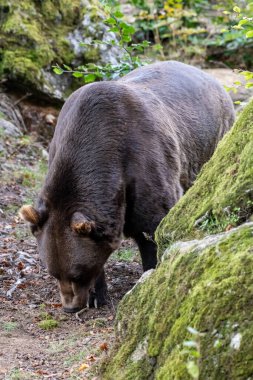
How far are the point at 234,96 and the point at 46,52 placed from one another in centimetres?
442

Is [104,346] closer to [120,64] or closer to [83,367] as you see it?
[83,367]

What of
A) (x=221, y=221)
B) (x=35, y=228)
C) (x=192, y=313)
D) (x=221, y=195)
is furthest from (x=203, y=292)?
(x=35, y=228)

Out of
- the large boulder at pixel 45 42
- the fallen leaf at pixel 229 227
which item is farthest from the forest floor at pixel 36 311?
the large boulder at pixel 45 42

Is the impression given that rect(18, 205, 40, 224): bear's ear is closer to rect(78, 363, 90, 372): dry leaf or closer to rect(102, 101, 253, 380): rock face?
rect(102, 101, 253, 380): rock face

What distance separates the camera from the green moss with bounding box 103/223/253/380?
3033 mm

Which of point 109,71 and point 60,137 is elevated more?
point 60,137

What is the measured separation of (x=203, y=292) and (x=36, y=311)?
12.6 feet

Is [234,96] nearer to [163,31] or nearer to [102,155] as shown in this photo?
[163,31]

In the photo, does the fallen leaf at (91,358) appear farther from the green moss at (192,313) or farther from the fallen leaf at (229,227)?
the fallen leaf at (229,227)

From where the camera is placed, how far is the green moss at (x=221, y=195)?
4.14 m

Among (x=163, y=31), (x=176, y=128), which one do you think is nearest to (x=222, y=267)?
(x=176, y=128)

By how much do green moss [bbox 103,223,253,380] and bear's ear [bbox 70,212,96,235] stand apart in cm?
178

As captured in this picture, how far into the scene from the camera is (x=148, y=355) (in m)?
3.73

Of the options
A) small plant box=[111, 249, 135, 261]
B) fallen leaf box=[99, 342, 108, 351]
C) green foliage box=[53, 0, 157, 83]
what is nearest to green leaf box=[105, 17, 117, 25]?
green foliage box=[53, 0, 157, 83]
